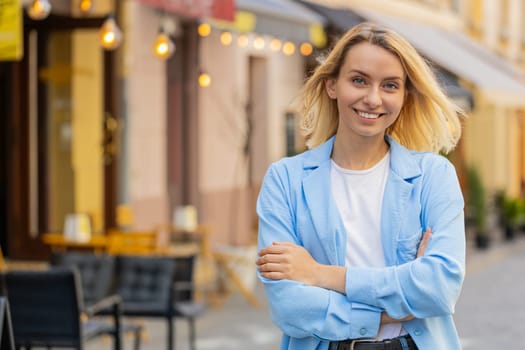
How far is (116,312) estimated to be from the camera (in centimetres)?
663

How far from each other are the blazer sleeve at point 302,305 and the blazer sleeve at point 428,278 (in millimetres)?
41

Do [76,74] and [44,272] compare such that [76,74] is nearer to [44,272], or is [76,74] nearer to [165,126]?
[165,126]

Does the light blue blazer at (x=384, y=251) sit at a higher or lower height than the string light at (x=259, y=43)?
Result: lower

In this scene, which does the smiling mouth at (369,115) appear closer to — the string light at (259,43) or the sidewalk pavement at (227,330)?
the sidewalk pavement at (227,330)

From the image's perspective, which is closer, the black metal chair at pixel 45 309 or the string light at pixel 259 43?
the black metal chair at pixel 45 309

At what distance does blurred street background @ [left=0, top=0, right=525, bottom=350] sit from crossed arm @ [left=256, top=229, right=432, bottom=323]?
3.75 metres

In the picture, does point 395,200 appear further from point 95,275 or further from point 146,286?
point 146,286

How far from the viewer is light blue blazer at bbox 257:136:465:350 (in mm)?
2598

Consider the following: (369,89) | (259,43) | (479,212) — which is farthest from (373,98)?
(479,212)

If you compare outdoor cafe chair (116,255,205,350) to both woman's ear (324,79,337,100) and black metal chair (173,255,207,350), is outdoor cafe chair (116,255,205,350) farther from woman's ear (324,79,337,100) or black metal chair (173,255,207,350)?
woman's ear (324,79,337,100)

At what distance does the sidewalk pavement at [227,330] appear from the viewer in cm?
871

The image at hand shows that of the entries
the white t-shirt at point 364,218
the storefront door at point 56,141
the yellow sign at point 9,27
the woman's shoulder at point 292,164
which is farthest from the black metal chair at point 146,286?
the white t-shirt at point 364,218

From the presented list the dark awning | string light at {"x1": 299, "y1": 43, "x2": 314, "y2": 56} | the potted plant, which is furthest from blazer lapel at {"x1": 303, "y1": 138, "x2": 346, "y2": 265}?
the potted plant

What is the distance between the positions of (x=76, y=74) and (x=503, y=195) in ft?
43.4
